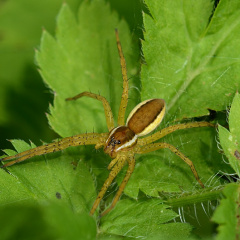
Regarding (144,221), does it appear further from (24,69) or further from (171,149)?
(24,69)

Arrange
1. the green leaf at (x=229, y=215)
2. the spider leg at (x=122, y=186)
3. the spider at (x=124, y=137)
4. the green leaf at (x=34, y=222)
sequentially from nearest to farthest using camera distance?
the green leaf at (x=34, y=222) → the green leaf at (x=229, y=215) → the spider leg at (x=122, y=186) → the spider at (x=124, y=137)

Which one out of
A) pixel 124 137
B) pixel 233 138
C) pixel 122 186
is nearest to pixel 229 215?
pixel 233 138

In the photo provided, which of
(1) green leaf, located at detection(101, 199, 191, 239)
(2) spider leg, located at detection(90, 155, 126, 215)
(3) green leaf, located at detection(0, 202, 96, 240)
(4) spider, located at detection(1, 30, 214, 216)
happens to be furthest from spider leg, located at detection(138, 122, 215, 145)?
(3) green leaf, located at detection(0, 202, 96, 240)

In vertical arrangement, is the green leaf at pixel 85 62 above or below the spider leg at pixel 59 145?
above

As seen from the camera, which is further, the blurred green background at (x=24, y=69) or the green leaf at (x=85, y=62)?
the blurred green background at (x=24, y=69)

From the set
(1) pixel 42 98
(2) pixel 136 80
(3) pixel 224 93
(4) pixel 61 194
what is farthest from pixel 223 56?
(1) pixel 42 98

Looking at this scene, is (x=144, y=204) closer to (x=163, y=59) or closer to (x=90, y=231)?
(x=90, y=231)

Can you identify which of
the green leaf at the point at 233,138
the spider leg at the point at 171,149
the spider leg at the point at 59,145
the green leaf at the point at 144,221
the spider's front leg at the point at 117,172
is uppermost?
the spider leg at the point at 59,145

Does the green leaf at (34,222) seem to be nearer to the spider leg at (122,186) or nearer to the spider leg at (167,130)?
the spider leg at (122,186)

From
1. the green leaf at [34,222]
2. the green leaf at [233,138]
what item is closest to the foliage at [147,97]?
the green leaf at [233,138]
